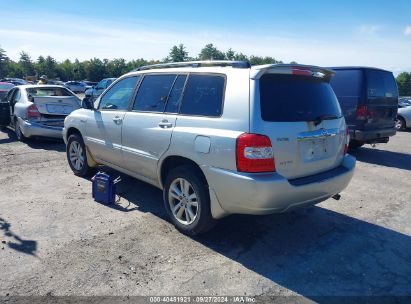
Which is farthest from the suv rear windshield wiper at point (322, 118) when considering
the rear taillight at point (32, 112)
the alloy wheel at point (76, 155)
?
the rear taillight at point (32, 112)

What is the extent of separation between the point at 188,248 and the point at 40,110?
21.7 ft

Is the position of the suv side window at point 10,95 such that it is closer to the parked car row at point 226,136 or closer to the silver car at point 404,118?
the parked car row at point 226,136

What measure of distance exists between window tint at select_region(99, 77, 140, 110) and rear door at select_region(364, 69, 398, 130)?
553cm

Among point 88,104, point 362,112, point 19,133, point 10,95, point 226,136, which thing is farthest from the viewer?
point 10,95

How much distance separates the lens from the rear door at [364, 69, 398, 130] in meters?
7.89

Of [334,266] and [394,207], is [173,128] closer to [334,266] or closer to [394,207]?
[334,266]

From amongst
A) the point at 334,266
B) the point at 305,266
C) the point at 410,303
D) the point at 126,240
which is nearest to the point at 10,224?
the point at 126,240

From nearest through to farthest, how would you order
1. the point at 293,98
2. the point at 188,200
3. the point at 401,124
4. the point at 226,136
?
the point at 226,136 < the point at 293,98 < the point at 188,200 < the point at 401,124

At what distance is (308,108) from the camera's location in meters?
3.69

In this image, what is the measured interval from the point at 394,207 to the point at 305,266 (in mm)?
→ 2516

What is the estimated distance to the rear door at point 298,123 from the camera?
3303 millimetres

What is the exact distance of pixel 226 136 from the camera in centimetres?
332

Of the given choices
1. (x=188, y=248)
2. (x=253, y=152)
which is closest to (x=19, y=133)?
(x=188, y=248)

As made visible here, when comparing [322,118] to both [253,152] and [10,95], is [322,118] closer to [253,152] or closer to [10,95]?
[253,152]
